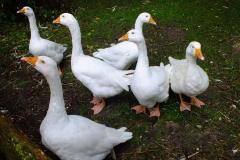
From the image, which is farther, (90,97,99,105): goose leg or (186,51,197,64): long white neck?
(90,97,99,105): goose leg

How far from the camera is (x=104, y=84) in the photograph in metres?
4.57

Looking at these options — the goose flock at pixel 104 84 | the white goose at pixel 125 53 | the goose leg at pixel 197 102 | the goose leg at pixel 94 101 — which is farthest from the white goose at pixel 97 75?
the goose leg at pixel 197 102

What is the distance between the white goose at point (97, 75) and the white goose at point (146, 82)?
19 cm

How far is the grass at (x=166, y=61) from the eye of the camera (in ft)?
14.0

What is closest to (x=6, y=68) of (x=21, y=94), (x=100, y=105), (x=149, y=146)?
(x=21, y=94)

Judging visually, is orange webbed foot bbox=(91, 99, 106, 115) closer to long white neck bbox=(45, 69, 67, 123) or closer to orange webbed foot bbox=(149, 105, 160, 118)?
orange webbed foot bbox=(149, 105, 160, 118)

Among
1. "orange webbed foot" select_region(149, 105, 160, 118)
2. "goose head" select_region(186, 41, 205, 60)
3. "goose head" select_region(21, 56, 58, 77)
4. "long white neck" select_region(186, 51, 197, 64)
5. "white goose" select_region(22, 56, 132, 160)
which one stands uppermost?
"goose head" select_region(21, 56, 58, 77)

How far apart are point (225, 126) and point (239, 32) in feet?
7.86

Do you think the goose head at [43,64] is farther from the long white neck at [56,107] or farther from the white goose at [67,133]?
the long white neck at [56,107]

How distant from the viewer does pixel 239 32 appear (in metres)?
6.33

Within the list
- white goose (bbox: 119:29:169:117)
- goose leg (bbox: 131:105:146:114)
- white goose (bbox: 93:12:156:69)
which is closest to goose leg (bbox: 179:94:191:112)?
white goose (bbox: 119:29:169:117)

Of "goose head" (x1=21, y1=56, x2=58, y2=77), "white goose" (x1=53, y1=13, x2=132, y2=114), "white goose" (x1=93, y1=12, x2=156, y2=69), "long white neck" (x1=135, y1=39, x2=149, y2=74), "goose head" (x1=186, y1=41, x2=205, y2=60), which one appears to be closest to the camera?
"goose head" (x1=21, y1=56, x2=58, y2=77)

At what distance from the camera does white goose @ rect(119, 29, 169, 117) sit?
4.31 m

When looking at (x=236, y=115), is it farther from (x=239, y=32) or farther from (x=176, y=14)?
(x=176, y=14)
